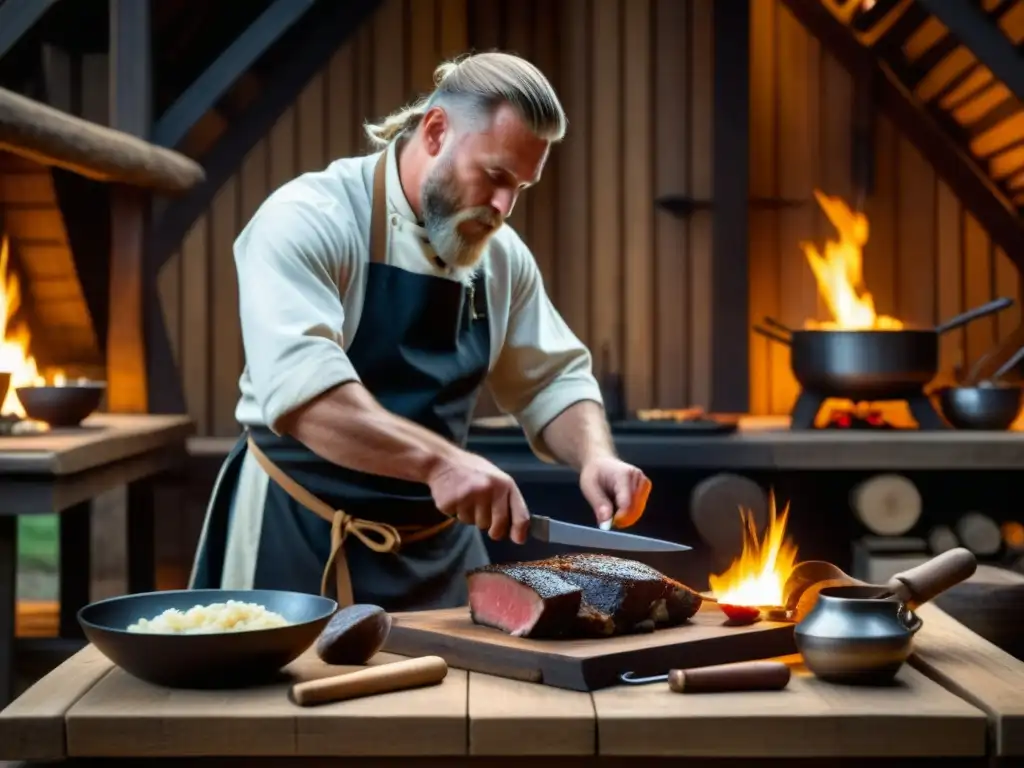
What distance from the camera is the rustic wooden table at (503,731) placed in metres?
2.05

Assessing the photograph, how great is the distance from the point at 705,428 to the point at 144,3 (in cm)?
271

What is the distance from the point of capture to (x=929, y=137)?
6.60 m

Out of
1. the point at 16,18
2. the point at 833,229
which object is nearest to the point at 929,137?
the point at 833,229

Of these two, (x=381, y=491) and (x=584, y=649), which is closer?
(x=584, y=649)

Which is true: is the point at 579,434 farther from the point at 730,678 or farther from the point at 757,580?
the point at 730,678

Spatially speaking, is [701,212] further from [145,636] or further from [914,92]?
[145,636]

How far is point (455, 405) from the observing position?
3.40 metres

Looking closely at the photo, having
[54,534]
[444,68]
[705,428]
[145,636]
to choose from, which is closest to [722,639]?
[145,636]

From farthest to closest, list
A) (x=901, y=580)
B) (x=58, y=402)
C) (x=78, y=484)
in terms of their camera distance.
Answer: (x=58, y=402)
(x=78, y=484)
(x=901, y=580)

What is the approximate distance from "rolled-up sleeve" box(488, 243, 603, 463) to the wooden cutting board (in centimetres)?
105

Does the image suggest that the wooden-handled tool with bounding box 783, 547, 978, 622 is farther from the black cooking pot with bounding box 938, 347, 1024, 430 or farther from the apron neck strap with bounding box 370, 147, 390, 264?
the black cooking pot with bounding box 938, 347, 1024, 430

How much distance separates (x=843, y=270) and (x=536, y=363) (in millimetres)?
3174

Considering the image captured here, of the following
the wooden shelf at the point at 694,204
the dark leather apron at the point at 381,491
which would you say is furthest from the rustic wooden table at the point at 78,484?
the wooden shelf at the point at 694,204

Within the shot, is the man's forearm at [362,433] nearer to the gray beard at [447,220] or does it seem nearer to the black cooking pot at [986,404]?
the gray beard at [447,220]
